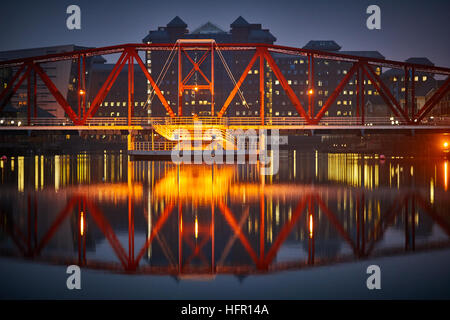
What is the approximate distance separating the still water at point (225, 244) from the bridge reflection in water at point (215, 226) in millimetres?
41

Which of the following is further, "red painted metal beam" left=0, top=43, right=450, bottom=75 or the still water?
"red painted metal beam" left=0, top=43, right=450, bottom=75

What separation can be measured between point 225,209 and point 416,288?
10703mm

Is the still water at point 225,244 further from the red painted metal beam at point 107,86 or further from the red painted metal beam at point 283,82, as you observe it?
the red painted metal beam at point 107,86

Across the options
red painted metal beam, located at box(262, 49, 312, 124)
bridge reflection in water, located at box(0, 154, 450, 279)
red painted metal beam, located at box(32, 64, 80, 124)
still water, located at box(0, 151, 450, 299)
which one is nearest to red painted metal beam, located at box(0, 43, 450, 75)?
red painted metal beam, located at box(262, 49, 312, 124)

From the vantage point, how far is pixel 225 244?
46.3 ft

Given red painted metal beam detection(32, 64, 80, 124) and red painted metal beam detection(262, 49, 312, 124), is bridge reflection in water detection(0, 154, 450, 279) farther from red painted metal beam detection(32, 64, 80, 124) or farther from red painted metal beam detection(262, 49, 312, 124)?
red painted metal beam detection(32, 64, 80, 124)

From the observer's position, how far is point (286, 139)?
155 metres

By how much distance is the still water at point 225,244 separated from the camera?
34.8 feet

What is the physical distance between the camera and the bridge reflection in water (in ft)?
41.6

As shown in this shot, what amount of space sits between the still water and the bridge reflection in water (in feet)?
0.13

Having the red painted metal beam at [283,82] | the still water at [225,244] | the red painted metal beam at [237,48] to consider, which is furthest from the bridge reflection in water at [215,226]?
the red painted metal beam at [237,48]

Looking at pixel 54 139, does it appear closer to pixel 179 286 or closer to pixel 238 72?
pixel 238 72

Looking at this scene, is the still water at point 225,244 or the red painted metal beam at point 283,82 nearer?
the still water at point 225,244
